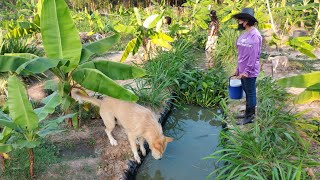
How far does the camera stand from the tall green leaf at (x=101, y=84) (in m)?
3.91

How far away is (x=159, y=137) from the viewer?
13.6 feet

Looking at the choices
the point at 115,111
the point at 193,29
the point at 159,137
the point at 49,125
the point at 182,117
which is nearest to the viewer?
the point at 49,125

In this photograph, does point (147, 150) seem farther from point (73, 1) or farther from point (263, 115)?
point (73, 1)

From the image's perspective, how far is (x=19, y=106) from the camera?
3.37m

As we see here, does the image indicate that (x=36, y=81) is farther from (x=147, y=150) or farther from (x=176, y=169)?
(x=176, y=169)

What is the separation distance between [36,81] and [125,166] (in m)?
4.35

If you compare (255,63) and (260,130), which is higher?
Result: (255,63)

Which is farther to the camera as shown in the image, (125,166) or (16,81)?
(125,166)

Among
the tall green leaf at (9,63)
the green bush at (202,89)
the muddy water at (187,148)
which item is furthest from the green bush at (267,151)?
the tall green leaf at (9,63)

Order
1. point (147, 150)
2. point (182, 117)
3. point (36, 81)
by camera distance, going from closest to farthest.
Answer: point (147, 150) → point (182, 117) → point (36, 81)

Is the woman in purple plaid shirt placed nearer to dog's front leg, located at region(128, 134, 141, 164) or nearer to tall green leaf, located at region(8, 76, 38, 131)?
dog's front leg, located at region(128, 134, 141, 164)

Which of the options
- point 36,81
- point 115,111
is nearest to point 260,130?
point 115,111

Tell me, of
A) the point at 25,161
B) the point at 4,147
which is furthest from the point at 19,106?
the point at 25,161

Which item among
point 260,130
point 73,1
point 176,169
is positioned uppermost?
point 73,1
